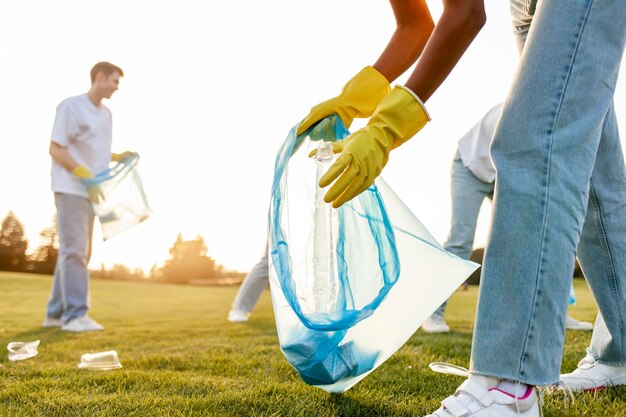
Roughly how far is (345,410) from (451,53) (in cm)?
105

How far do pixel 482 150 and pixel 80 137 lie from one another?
375cm

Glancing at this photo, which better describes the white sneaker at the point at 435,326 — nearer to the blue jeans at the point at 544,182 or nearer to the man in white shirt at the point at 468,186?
the man in white shirt at the point at 468,186

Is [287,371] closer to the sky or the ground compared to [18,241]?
closer to the ground

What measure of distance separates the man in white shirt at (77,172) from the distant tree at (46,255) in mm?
29600

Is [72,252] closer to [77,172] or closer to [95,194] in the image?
[95,194]

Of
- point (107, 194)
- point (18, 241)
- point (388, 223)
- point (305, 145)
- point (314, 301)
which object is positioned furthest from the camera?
point (18, 241)

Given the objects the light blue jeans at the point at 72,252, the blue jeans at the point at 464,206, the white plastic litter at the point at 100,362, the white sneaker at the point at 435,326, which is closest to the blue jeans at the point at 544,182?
the white plastic litter at the point at 100,362

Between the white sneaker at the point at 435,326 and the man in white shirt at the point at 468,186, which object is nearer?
the man in white shirt at the point at 468,186

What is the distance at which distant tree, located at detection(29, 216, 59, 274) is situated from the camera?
3650 centimetres

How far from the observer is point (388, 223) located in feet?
5.58

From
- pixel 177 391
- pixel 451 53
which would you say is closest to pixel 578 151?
pixel 451 53

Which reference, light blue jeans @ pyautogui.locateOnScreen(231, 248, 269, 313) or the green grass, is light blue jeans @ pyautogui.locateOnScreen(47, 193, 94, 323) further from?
the green grass

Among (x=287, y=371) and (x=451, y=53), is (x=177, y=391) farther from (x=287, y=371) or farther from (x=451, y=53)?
(x=451, y=53)

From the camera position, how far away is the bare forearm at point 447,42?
1504 millimetres
